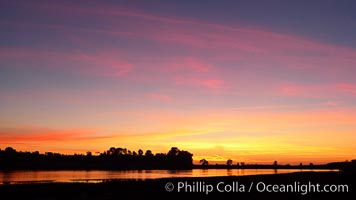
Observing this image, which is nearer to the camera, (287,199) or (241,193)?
(287,199)

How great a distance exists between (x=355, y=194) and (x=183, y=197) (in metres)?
15.8

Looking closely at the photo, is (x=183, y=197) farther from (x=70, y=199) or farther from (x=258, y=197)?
(x=70, y=199)

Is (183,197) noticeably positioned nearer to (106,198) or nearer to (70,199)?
(106,198)

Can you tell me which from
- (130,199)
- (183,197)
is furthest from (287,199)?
(130,199)

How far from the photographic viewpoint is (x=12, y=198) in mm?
40094

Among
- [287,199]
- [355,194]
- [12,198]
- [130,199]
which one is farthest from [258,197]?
[12,198]

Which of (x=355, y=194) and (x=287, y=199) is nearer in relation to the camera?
(x=287, y=199)

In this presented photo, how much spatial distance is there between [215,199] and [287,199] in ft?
20.5

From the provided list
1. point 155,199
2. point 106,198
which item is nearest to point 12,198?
point 106,198

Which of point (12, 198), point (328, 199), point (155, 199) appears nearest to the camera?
point (328, 199)

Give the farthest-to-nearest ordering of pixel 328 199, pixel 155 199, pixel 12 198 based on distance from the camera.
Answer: pixel 12 198 < pixel 155 199 < pixel 328 199

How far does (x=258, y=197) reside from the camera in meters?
37.3

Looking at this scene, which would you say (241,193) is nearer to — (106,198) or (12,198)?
(106,198)

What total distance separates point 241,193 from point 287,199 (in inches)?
259
